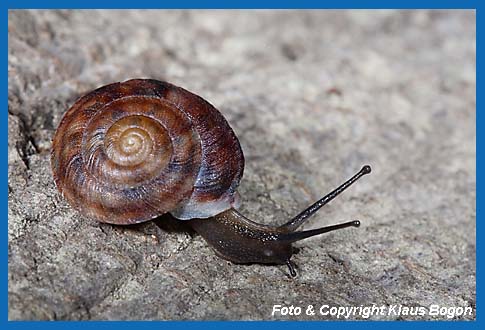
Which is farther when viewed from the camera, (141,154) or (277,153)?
(277,153)

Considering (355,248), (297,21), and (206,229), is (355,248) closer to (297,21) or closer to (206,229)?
(206,229)

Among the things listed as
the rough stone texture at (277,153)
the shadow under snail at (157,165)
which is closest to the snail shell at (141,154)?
the shadow under snail at (157,165)

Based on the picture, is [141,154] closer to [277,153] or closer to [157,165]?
[157,165]

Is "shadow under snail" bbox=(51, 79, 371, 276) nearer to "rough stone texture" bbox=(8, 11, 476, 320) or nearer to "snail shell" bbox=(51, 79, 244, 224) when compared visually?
"snail shell" bbox=(51, 79, 244, 224)

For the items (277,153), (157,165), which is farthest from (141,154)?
(277,153)

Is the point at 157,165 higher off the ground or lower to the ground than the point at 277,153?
higher

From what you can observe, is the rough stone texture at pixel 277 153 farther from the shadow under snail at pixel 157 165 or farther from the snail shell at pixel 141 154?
the snail shell at pixel 141 154
